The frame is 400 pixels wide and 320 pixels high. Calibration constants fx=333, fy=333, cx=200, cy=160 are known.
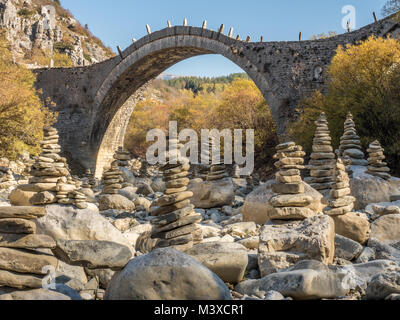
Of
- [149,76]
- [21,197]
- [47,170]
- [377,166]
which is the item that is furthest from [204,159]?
[149,76]

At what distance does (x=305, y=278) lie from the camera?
297 centimetres

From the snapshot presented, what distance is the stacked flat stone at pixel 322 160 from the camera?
783cm

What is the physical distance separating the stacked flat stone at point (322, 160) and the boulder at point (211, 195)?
9.64ft

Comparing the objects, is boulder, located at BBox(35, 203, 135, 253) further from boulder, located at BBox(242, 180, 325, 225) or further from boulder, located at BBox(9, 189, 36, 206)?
boulder, located at BBox(242, 180, 325, 225)

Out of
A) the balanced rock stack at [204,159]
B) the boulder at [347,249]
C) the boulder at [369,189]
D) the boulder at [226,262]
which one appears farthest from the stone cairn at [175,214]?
the balanced rock stack at [204,159]

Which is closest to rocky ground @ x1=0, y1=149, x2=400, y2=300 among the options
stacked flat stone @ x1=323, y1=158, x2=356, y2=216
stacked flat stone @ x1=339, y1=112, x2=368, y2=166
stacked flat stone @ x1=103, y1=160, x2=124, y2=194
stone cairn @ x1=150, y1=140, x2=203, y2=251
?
stacked flat stone @ x1=323, y1=158, x2=356, y2=216

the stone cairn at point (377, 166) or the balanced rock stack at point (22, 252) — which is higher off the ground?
the stone cairn at point (377, 166)

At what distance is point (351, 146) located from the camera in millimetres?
8906

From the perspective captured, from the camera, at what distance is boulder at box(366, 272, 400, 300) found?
284cm

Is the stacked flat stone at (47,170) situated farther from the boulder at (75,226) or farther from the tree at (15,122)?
the tree at (15,122)

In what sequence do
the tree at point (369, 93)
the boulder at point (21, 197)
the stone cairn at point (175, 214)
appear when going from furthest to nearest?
the tree at point (369, 93) → the boulder at point (21, 197) → the stone cairn at point (175, 214)

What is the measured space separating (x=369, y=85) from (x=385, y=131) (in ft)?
6.18
